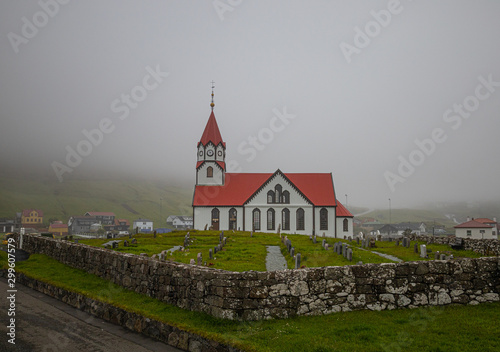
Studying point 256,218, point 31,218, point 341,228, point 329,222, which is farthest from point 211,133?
point 31,218

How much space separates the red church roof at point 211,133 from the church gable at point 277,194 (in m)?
11.5

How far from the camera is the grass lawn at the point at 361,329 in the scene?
7289mm

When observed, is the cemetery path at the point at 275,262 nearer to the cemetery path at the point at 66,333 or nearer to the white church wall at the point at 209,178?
the cemetery path at the point at 66,333

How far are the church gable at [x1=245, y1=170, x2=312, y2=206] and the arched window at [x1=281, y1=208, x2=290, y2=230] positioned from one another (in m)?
1.36

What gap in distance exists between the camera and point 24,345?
8.70 meters

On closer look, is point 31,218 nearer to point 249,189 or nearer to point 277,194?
point 249,189

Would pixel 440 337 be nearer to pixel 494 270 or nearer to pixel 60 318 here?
pixel 494 270

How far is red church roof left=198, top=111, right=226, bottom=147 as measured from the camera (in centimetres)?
5966

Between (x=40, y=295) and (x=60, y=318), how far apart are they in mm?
3990

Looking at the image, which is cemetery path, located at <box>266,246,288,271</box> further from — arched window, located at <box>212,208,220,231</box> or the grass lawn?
arched window, located at <box>212,208,220,231</box>

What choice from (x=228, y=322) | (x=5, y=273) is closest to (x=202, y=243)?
(x=5, y=273)

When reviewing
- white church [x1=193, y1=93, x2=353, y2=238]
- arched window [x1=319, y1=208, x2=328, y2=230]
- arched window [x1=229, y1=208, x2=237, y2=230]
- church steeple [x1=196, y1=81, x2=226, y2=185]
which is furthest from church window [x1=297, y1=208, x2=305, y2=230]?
church steeple [x1=196, y1=81, x2=226, y2=185]

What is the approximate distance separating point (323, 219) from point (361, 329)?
47301mm

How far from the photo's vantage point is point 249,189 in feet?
189
